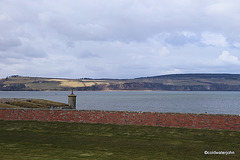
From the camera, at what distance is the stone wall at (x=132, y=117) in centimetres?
2238

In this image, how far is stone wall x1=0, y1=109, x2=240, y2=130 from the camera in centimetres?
2238

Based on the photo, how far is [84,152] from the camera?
1555 cm

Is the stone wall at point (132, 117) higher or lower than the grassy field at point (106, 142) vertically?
higher

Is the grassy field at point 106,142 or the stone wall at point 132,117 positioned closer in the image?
the grassy field at point 106,142

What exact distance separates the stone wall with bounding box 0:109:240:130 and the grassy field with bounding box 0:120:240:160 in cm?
92

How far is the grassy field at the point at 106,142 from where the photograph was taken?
1489 cm

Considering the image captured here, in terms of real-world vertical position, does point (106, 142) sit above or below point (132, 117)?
below

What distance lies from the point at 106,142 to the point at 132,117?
261 inches

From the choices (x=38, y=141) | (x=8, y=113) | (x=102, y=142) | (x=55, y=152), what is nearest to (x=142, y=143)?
(x=102, y=142)

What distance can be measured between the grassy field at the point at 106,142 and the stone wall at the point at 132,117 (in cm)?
92

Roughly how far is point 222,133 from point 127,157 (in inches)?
413

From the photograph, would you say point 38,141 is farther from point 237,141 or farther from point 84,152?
point 237,141

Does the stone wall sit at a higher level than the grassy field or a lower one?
higher

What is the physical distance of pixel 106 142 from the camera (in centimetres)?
1881
